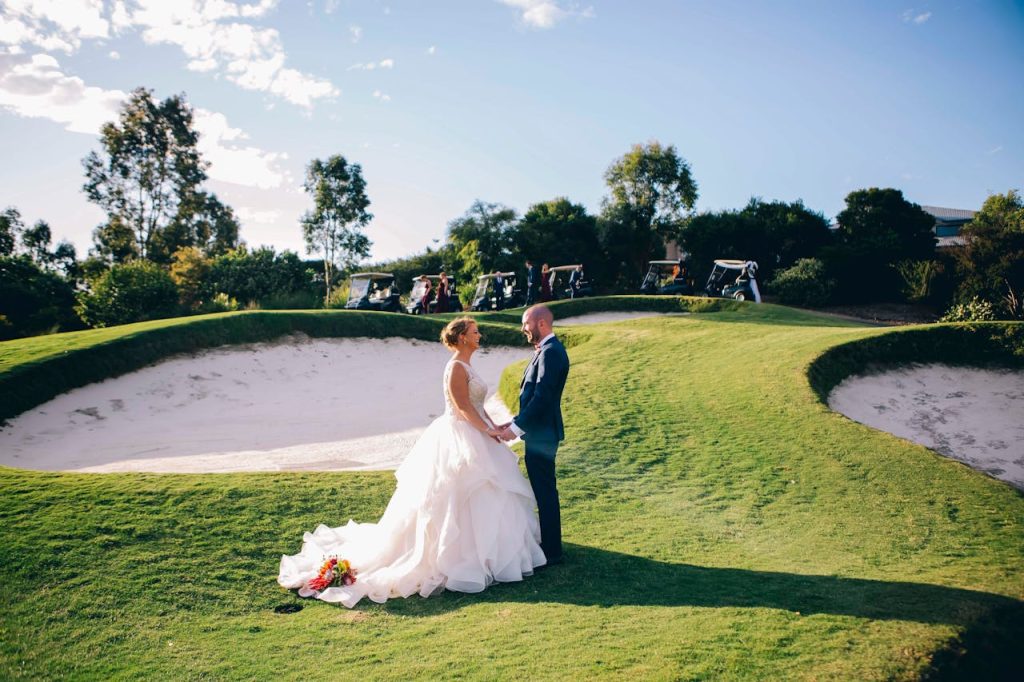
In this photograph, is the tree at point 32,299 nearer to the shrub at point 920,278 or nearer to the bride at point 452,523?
the bride at point 452,523

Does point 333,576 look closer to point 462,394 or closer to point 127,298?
point 462,394

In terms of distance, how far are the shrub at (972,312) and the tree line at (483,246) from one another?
72mm

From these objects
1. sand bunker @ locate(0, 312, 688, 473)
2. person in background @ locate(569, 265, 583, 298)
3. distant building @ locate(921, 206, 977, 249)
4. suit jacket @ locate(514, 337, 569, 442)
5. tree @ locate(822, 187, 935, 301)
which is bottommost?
sand bunker @ locate(0, 312, 688, 473)

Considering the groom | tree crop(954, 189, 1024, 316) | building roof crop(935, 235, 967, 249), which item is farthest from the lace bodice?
building roof crop(935, 235, 967, 249)

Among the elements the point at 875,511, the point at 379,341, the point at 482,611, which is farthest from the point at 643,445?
the point at 379,341

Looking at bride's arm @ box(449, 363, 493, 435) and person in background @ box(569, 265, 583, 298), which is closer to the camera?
bride's arm @ box(449, 363, 493, 435)

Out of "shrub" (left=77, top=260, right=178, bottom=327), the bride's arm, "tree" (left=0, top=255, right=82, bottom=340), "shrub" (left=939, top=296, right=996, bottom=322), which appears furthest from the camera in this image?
"tree" (left=0, top=255, right=82, bottom=340)

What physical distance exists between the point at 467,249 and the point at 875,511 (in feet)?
119

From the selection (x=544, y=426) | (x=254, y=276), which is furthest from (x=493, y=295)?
(x=544, y=426)

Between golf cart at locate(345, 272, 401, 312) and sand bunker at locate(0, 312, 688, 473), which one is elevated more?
golf cart at locate(345, 272, 401, 312)

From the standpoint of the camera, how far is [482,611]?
16.0 ft

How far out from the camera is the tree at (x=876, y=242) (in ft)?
107

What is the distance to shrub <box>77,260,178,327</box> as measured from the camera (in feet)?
74.5

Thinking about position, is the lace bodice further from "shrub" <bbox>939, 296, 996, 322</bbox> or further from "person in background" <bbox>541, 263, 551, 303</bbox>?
"shrub" <bbox>939, 296, 996, 322</bbox>
